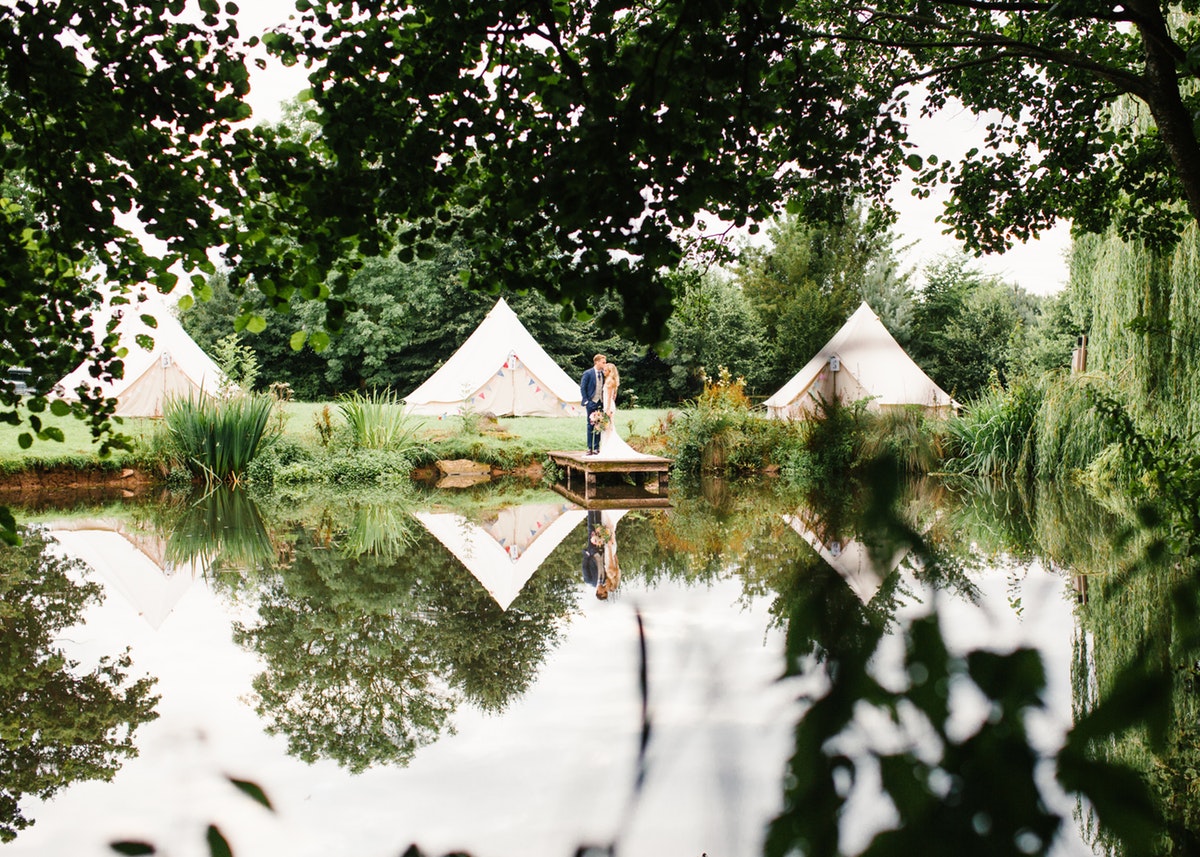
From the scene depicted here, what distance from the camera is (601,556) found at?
7.39 m

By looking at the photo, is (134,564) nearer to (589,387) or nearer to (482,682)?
(482,682)

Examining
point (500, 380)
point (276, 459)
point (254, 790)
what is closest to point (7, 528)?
point (254, 790)

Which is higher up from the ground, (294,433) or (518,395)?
(518,395)

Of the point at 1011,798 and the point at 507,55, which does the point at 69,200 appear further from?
the point at 1011,798

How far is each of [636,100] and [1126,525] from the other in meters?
1.21

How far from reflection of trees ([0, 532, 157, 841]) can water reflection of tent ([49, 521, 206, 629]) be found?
43 cm

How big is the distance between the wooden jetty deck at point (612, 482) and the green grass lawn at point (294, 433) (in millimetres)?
2437

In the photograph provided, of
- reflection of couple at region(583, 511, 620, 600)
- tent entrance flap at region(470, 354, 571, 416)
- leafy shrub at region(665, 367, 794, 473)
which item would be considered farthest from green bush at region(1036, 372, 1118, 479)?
tent entrance flap at region(470, 354, 571, 416)

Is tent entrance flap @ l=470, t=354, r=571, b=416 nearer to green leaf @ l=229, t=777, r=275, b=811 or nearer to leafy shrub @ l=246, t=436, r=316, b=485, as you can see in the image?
leafy shrub @ l=246, t=436, r=316, b=485

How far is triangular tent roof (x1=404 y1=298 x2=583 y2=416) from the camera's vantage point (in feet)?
70.9

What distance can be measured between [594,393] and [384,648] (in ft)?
32.2

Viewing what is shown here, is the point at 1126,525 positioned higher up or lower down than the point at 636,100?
lower down

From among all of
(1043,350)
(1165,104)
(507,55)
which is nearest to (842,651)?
(507,55)

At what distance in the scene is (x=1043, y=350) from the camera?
23.6 m
